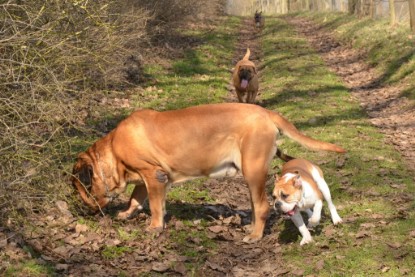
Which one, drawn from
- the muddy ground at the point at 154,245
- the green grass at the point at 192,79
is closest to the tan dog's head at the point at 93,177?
the muddy ground at the point at 154,245

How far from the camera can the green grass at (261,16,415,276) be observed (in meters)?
5.99

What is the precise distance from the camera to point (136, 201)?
293 inches

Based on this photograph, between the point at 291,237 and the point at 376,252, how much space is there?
3.89 ft

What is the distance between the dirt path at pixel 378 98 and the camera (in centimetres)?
1146

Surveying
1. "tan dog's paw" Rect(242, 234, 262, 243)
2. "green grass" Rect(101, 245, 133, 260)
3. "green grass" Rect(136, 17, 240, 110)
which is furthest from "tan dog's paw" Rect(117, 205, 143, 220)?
"green grass" Rect(136, 17, 240, 110)

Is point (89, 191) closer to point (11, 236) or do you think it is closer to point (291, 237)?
point (11, 236)

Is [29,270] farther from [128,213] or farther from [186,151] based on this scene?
[186,151]

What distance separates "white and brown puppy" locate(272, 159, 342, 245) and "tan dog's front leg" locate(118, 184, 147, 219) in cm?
179

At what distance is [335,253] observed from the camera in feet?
20.2

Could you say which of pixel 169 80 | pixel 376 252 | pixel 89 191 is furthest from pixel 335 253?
pixel 169 80

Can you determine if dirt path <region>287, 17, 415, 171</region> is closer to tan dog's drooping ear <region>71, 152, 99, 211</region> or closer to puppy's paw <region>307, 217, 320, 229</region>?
puppy's paw <region>307, 217, 320, 229</region>

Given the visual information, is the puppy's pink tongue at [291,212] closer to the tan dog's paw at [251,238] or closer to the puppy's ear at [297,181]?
the puppy's ear at [297,181]

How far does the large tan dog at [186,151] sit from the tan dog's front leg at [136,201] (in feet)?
1.16

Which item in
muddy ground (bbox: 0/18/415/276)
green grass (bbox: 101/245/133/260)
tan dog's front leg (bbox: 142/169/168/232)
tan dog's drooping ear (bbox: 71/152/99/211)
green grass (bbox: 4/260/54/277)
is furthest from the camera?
tan dog's drooping ear (bbox: 71/152/99/211)
